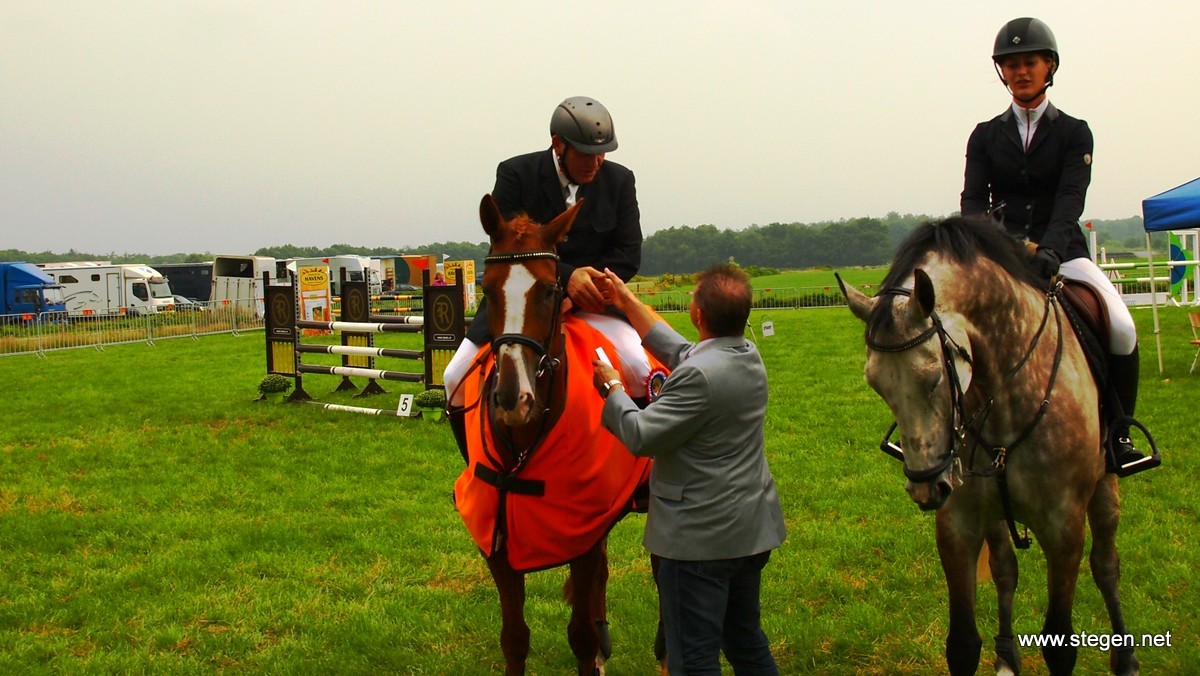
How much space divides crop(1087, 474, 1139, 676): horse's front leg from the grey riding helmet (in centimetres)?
285

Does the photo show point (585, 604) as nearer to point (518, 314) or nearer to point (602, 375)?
point (602, 375)

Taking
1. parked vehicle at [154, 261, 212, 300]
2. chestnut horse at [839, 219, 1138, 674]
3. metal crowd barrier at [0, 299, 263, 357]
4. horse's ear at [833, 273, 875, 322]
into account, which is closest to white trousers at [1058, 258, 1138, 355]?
chestnut horse at [839, 219, 1138, 674]

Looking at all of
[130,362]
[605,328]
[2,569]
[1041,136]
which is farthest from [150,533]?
[130,362]

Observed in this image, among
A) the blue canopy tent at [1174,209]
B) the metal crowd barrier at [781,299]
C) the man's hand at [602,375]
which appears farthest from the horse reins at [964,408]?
the metal crowd barrier at [781,299]

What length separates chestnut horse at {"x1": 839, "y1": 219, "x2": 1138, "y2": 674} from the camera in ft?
10.7

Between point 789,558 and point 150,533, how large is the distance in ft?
16.7

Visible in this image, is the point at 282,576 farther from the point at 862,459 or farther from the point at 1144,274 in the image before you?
the point at 1144,274

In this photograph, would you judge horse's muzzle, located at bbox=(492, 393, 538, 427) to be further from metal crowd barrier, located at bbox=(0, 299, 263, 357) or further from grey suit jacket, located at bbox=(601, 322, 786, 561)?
metal crowd barrier, located at bbox=(0, 299, 263, 357)

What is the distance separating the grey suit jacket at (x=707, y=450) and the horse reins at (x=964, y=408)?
0.51m

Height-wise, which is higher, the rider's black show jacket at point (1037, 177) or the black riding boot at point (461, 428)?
the rider's black show jacket at point (1037, 177)

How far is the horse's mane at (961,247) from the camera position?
3.53 m

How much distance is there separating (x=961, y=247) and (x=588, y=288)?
59.7 inches

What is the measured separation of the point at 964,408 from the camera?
3461 mm

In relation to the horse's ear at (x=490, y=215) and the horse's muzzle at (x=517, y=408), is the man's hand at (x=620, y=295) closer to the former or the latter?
the horse's ear at (x=490, y=215)
